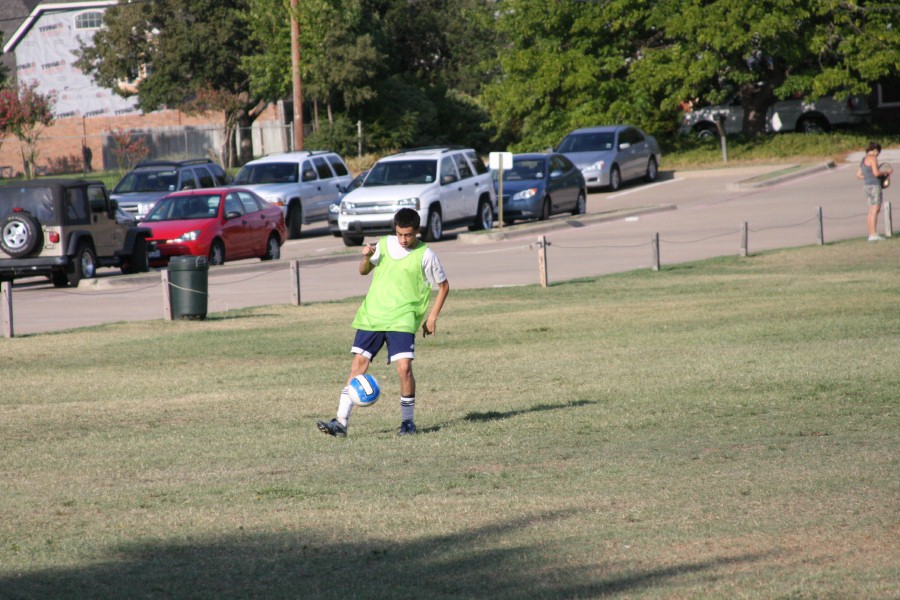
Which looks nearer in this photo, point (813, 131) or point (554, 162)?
point (554, 162)

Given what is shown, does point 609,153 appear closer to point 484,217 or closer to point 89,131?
point 484,217

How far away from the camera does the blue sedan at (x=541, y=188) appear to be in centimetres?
3300

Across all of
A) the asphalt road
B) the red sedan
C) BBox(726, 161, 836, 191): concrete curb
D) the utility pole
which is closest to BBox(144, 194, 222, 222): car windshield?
the red sedan

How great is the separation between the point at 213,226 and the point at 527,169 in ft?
36.3

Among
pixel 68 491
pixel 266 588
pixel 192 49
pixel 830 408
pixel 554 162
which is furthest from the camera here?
pixel 192 49

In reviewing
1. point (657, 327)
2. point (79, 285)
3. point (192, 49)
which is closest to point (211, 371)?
point (657, 327)

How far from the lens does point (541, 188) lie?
3325 centimetres

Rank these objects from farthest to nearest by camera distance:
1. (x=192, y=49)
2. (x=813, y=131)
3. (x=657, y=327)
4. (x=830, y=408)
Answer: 1. (x=192, y=49)
2. (x=813, y=131)
3. (x=657, y=327)
4. (x=830, y=408)

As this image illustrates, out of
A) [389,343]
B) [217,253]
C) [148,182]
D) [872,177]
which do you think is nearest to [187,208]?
[217,253]

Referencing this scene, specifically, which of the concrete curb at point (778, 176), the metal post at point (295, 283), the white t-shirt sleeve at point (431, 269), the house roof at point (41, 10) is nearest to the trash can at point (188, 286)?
the metal post at point (295, 283)

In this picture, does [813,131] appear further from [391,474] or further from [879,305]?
[391,474]

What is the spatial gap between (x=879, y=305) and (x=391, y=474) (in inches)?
435

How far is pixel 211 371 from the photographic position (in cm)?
1388

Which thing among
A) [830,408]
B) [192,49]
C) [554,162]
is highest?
[192,49]
